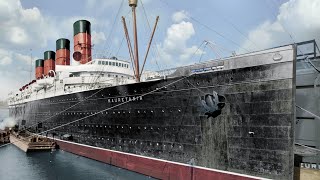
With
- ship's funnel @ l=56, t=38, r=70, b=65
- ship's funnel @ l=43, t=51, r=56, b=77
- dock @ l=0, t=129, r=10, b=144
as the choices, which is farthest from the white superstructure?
ship's funnel @ l=43, t=51, r=56, b=77

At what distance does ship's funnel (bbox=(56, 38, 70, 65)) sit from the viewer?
114 feet

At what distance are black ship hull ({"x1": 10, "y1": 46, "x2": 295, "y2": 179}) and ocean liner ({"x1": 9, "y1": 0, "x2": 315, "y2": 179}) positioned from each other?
0.13ft

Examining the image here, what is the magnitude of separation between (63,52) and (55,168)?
18247mm

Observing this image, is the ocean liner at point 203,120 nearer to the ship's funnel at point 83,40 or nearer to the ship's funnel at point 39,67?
the ship's funnel at point 83,40

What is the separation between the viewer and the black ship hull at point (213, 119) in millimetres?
11477

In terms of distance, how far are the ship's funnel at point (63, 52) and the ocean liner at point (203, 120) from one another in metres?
14.3

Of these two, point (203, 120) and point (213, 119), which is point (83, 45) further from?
point (213, 119)

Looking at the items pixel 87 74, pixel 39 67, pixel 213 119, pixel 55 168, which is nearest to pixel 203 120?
pixel 213 119

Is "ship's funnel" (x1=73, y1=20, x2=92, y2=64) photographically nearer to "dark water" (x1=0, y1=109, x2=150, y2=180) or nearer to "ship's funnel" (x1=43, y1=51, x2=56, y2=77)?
"dark water" (x1=0, y1=109, x2=150, y2=180)

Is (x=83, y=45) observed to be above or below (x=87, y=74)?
above

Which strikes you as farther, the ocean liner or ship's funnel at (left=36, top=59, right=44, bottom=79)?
ship's funnel at (left=36, top=59, right=44, bottom=79)

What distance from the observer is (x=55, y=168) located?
68.5 ft

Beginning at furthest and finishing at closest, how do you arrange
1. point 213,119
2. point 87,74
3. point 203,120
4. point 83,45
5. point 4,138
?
1. point 4,138
2. point 83,45
3. point 87,74
4. point 203,120
5. point 213,119

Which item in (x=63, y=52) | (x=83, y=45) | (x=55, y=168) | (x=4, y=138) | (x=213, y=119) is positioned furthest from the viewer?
(x=4, y=138)
